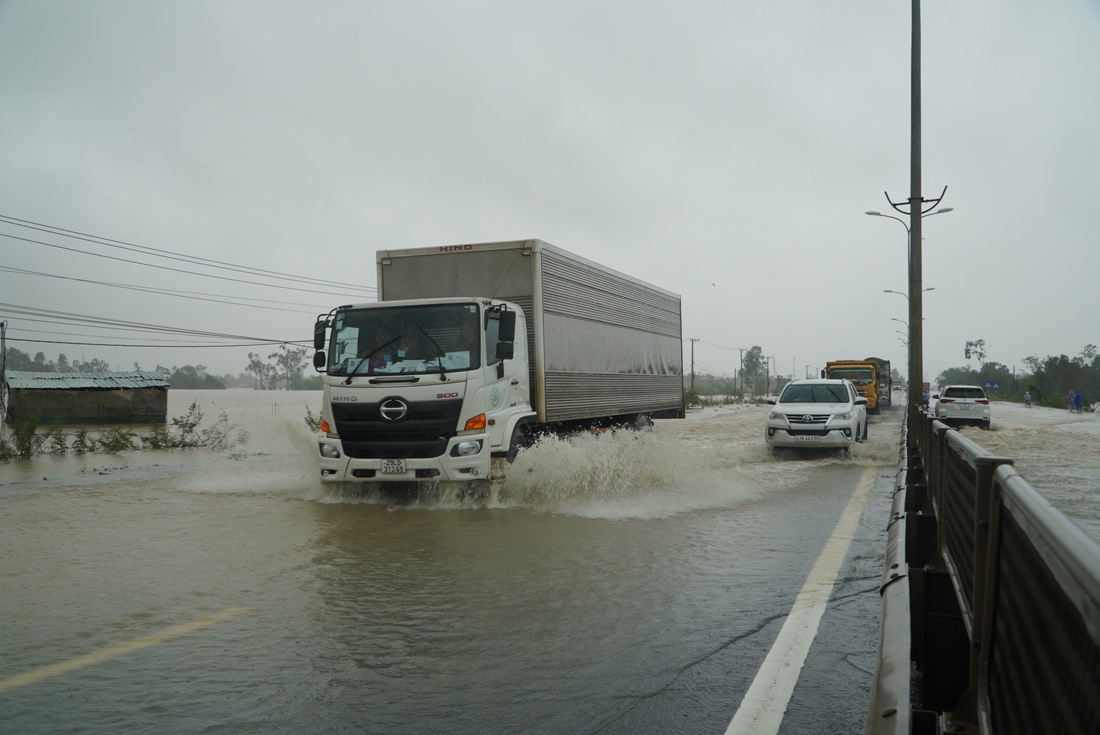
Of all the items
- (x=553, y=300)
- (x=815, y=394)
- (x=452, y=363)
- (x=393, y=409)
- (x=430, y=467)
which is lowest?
(x=430, y=467)

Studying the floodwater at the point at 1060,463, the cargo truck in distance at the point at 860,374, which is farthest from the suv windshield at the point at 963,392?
the cargo truck in distance at the point at 860,374

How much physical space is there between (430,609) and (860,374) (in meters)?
39.6

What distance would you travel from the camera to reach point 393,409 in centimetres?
1091

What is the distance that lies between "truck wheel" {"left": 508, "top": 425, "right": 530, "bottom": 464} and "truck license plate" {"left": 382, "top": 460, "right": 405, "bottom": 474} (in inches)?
53.1

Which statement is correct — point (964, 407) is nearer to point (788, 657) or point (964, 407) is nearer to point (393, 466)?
point (393, 466)

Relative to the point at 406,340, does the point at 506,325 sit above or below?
above

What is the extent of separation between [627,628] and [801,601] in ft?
4.68

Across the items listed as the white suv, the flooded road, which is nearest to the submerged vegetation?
the flooded road

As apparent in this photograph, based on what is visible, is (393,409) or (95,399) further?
(95,399)

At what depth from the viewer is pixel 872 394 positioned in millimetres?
41812

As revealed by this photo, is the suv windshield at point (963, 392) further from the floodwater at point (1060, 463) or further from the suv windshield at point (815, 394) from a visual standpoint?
the suv windshield at point (815, 394)

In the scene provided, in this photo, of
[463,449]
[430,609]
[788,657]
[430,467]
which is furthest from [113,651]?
[463,449]

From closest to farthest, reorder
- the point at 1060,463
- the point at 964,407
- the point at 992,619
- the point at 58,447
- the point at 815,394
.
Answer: the point at 992,619 < the point at 1060,463 < the point at 815,394 < the point at 58,447 < the point at 964,407

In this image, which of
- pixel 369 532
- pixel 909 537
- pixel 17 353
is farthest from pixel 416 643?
pixel 17 353
